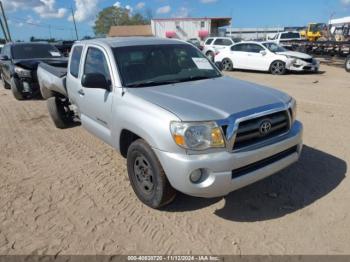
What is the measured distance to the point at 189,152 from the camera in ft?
9.27

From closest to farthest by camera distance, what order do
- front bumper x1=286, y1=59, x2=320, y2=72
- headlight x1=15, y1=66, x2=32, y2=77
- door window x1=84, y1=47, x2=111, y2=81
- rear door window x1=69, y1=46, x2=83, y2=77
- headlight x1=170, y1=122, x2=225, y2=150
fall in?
headlight x1=170, y1=122, x2=225, y2=150
door window x1=84, y1=47, x2=111, y2=81
rear door window x1=69, y1=46, x2=83, y2=77
headlight x1=15, y1=66, x2=32, y2=77
front bumper x1=286, y1=59, x2=320, y2=72

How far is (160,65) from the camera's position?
410cm

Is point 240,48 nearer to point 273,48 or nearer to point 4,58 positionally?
point 273,48

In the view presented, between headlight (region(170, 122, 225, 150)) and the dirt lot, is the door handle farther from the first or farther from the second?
headlight (region(170, 122, 225, 150))

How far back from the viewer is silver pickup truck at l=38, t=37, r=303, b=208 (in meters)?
2.83

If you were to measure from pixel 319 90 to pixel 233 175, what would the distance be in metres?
8.79

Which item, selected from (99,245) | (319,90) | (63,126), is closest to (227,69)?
(319,90)

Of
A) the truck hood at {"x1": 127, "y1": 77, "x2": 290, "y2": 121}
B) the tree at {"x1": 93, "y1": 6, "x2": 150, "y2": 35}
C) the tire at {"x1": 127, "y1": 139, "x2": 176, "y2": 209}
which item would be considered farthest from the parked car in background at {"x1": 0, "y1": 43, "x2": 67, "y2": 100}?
the tree at {"x1": 93, "y1": 6, "x2": 150, "y2": 35}

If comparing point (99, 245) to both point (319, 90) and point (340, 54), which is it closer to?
point (319, 90)

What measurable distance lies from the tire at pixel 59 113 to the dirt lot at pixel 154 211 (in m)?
1.19

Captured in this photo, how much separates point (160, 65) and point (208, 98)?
Result: 1141 millimetres

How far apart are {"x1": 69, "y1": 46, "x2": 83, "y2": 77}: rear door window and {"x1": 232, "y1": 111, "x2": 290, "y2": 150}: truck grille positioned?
2.99 m

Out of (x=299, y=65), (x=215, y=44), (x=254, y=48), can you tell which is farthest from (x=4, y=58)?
(x=215, y=44)

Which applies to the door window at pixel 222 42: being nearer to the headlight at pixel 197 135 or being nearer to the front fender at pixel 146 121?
the front fender at pixel 146 121
